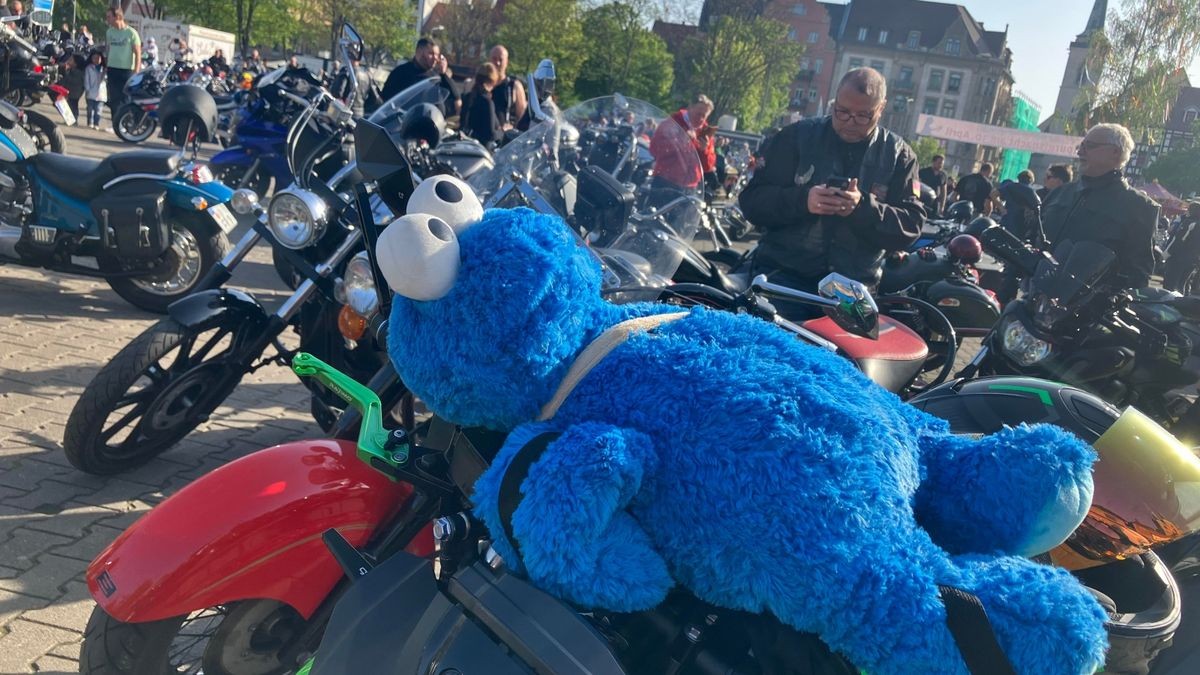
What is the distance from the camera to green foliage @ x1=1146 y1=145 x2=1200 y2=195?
4584 centimetres

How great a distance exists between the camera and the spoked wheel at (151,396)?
10.3 ft

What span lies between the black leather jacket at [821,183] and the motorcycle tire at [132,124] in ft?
42.3

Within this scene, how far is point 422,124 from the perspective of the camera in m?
3.79

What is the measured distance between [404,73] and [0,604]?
6593 mm

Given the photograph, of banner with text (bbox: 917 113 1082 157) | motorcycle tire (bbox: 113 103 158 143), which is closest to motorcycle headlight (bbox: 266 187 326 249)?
motorcycle tire (bbox: 113 103 158 143)

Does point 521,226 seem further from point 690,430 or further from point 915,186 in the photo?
point 915,186

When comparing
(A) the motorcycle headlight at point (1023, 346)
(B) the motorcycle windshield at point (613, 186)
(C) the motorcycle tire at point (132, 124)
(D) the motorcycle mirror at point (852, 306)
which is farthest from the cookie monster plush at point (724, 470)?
(C) the motorcycle tire at point (132, 124)

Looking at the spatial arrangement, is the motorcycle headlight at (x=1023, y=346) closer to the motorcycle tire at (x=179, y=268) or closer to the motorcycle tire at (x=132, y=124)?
the motorcycle tire at (x=179, y=268)

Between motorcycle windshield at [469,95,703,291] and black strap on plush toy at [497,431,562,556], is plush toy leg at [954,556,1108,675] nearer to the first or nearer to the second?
black strap on plush toy at [497,431,562,556]

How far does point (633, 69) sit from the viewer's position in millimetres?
44969

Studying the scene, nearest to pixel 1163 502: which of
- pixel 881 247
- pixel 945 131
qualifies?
pixel 881 247

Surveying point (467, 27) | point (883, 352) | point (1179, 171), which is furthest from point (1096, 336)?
point (1179, 171)

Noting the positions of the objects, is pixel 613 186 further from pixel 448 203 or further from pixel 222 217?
pixel 222 217

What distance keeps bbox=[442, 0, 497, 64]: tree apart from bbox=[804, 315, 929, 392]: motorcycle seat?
1643 inches
